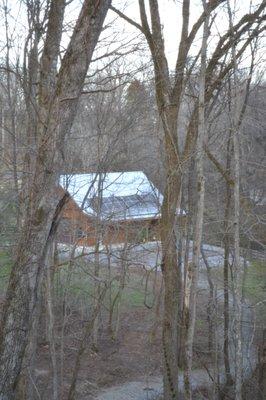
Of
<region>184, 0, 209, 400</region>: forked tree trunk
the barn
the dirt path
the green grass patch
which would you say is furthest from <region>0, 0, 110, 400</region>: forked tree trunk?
the green grass patch

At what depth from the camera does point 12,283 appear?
18.2 feet

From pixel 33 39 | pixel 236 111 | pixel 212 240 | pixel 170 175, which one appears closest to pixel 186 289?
pixel 212 240

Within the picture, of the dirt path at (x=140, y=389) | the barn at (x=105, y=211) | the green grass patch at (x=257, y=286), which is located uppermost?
the barn at (x=105, y=211)

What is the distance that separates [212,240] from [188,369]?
6.62m

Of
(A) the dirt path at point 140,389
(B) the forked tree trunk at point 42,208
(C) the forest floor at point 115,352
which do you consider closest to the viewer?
(B) the forked tree trunk at point 42,208

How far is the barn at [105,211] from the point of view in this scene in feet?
44.5

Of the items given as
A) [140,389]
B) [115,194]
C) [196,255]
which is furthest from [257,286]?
[196,255]

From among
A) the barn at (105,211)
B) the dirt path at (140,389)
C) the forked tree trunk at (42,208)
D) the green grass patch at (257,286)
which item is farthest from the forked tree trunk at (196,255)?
the green grass patch at (257,286)

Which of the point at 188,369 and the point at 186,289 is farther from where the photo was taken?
the point at 186,289

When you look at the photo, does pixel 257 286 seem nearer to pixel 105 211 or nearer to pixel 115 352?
pixel 115 352

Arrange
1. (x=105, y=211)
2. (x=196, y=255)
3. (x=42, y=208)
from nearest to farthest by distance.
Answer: (x=42, y=208), (x=196, y=255), (x=105, y=211)

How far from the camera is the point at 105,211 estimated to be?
1511cm

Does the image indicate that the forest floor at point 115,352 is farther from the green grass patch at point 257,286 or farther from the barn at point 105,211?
the barn at point 105,211

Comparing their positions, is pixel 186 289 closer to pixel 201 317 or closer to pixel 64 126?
pixel 201 317
